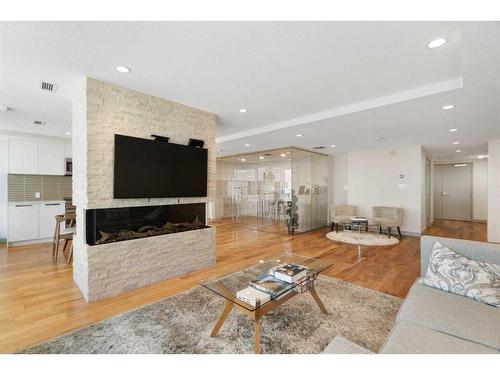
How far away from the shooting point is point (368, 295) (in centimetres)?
279

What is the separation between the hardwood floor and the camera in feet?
7.29

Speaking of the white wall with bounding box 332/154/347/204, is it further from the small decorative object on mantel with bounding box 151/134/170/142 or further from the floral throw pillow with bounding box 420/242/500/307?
the small decorative object on mantel with bounding box 151/134/170/142

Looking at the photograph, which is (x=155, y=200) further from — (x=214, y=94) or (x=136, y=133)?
(x=214, y=94)

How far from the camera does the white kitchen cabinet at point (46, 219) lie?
5.29 m

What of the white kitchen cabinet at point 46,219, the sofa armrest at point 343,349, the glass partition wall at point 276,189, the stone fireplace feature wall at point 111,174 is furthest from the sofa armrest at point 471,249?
the white kitchen cabinet at point 46,219

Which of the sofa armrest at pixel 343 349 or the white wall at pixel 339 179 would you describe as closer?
the sofa armrest at pixel 343 349

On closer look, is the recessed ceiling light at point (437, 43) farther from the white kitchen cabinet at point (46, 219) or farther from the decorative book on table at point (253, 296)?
the white kitchen cabinet at point (46, 219)

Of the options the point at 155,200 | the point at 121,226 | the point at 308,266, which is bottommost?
the point at 308,266

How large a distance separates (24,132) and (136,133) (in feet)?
14.2

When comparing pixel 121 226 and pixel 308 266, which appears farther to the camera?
pixel 121 226

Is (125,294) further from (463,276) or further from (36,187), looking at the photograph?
(36,187)

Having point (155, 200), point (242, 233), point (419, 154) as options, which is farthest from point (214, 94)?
point (419, 154)

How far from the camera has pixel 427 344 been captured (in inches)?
52.0

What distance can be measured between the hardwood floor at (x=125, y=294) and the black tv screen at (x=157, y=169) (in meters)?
1.25
